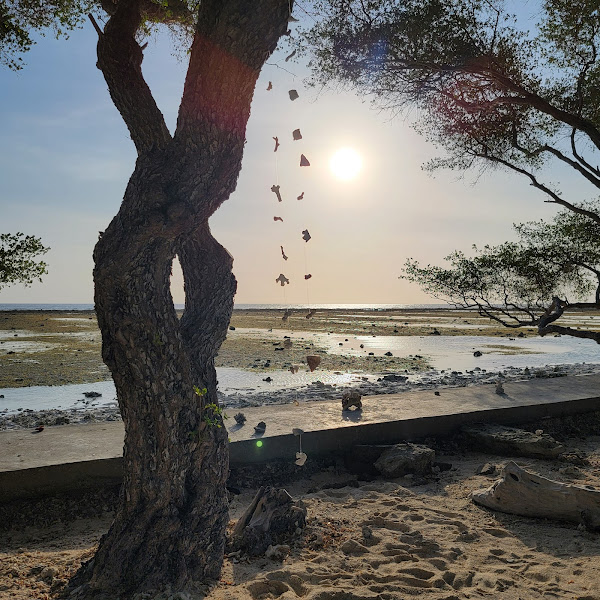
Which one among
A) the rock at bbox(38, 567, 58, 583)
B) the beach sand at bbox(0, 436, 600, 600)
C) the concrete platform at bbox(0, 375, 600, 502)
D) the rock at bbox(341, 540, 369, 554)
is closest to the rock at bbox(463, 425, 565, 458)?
the concrete platform at bbox(0, 375, 600, 502)

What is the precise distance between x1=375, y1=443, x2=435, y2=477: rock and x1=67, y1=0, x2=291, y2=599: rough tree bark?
2912 mm

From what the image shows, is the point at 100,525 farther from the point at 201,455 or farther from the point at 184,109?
the point at 184,109

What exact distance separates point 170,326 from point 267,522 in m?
2.06

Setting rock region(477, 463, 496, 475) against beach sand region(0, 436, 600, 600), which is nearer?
beach sand region(0, 436, 600, 600)

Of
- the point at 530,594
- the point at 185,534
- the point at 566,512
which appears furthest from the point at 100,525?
the point at 566,512

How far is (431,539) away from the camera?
4594 millimetres

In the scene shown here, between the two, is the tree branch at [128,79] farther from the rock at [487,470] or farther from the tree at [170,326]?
the rock at [487,470]

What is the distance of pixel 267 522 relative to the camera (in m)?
4.51

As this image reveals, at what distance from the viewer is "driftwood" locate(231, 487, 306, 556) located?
4.38m

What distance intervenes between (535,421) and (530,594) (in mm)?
5041

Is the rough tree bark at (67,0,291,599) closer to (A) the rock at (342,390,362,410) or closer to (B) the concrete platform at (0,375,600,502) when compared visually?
(B) the concrete platform at (0,375,600,502)

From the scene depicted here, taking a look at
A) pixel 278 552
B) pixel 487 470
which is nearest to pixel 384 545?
pixel 278 552

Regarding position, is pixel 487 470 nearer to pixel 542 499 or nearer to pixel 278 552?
pixel 542 499

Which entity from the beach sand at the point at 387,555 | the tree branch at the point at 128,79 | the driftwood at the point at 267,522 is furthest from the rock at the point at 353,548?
the tree branch at the point at 128,79
